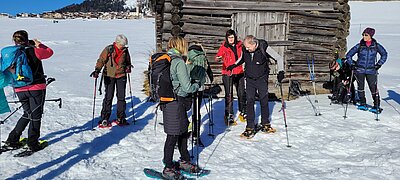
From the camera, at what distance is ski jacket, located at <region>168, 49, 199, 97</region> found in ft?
14.3

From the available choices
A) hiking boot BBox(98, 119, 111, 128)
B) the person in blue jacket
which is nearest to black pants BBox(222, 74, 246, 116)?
hiking boot BBox(98, 119, 111, 128)

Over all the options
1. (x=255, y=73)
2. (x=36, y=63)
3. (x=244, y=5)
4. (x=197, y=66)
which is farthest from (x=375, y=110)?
(x=36, y=63)

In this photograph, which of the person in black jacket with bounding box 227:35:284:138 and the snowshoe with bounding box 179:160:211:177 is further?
the person in black jacket with bounding box 227:35:284:138

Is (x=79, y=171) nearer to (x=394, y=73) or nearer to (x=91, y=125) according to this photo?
(x=91, y=125)

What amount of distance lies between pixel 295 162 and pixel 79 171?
10.2ft

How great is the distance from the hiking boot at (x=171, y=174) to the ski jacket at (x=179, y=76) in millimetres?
979

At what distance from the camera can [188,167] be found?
4.92 metres

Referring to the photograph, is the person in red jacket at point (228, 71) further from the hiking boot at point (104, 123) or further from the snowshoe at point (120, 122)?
the hiking boot at point (104, 123)

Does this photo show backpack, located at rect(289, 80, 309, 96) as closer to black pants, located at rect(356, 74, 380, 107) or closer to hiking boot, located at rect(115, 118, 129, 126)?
black pants, located at rect(356, 74, 380, 107)

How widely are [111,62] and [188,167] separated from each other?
2973mm

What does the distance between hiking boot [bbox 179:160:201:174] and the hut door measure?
5.78m

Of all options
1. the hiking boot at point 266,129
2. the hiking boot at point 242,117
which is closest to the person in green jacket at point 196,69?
the hiking boot at point 266,129

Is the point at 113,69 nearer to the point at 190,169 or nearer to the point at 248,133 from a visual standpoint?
the point at 248,133

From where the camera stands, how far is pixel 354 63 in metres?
8.34
